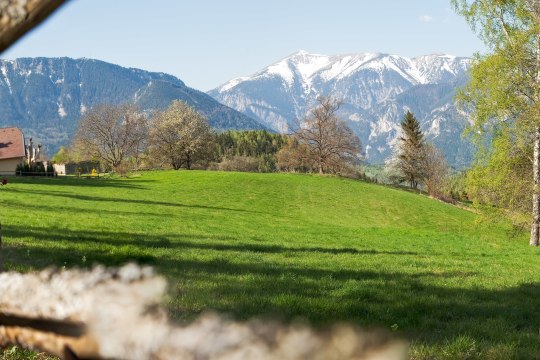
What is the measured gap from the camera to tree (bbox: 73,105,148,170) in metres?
85.8

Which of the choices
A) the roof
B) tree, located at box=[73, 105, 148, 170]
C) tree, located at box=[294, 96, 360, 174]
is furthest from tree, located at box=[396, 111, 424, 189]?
the roof

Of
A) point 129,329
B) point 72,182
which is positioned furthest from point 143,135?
point 129,329

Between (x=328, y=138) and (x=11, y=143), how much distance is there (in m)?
51.4

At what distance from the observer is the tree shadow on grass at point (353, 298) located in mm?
5699

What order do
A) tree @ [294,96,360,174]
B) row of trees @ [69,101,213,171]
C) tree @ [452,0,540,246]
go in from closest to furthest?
tree @ [452,0,540,246] → tree @ [294,96,360,174] → row of trees @ [69,101,213,171]

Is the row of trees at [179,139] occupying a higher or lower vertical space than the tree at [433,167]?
higher

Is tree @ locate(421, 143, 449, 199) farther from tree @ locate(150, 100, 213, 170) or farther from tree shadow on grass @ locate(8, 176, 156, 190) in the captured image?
tree shadow on grass @ locate(8, 176, 156, 190)

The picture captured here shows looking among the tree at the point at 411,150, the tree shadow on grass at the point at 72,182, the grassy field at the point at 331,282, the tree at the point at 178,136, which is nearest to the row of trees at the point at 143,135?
the tree at the point at 178,136

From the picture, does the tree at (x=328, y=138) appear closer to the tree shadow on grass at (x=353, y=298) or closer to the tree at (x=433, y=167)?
the tree at (x=433, y=167)

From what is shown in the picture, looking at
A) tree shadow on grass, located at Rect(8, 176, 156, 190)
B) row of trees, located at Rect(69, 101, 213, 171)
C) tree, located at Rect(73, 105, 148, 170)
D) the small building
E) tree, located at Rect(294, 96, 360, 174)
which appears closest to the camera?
tree shadow on grass, located at Rect(8, 176, 156, 190)

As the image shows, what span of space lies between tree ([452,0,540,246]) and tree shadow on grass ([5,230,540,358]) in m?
13.2

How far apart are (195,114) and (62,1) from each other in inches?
3641

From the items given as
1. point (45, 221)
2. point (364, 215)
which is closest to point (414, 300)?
point (45, 221)

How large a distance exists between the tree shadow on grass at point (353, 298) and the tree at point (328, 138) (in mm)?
70506
